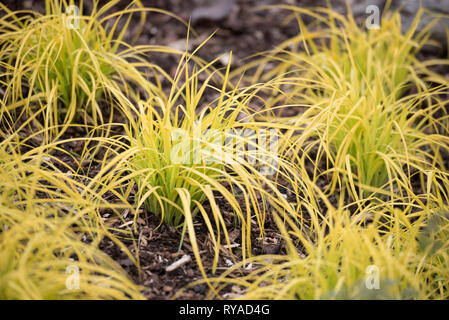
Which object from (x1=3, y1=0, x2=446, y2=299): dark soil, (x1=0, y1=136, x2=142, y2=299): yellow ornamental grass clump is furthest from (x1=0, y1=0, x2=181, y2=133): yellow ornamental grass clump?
(x1=0, y1=136, x2=142, y2=299): yellow ornamental grass clump

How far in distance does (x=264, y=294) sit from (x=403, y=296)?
0.52 meters

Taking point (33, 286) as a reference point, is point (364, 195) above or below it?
above

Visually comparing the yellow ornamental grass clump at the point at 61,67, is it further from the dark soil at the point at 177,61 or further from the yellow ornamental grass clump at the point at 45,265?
the yellow ornamental grass clump at the point at 45,265

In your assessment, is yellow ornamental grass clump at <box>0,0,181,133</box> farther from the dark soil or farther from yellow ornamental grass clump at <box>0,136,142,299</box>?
yellow ornamental grass clump at <box>0,136,142,299</box>

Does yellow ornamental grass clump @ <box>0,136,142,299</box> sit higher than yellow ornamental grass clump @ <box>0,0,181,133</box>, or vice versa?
yellow ornamental grass clump @ <box>0,0,181,133</box>

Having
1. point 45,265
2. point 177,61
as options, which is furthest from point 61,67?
point 45,265

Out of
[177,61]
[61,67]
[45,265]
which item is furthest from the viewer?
[177,61]

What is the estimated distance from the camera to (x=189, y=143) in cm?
203

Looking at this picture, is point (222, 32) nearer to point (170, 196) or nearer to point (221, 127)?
point (221, 127)

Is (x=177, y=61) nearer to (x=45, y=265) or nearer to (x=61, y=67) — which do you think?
(x=61, y=67)

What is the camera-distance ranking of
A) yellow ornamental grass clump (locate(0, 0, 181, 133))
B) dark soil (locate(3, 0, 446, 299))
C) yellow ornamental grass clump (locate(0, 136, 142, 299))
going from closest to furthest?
1. yellow ornamental grass clump (locate(0, 136, 142, 299))
2. dark soil (locate(3, 0, 446, 299))
3. yellow ornamental grass clump (locate(0, 0, 181, 133))

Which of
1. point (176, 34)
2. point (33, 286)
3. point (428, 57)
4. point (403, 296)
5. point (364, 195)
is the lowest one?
point (403, 296)

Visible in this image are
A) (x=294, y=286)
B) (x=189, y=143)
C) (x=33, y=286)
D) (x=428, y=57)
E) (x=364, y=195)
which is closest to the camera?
(x=33, y=286)

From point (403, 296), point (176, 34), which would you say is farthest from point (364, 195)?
point (176, 34)
